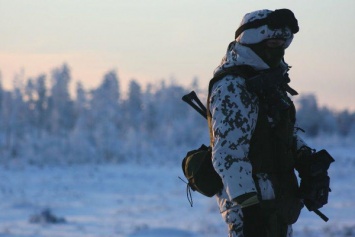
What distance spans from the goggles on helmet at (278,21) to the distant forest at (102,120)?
5577 cm

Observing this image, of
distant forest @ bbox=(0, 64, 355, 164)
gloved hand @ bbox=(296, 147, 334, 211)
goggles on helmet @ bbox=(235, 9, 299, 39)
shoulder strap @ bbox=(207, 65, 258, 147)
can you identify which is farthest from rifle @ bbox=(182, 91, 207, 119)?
distant forest @ bbox=(0, 64, 355, 164)

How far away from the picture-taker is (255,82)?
3.27 m

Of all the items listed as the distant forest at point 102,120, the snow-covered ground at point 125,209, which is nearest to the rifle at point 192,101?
the snow-covered ground at point 125,209

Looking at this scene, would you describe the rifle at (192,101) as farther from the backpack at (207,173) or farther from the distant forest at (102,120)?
the distant forest at (102,120)

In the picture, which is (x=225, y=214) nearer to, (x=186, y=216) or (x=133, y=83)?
(x=186, y=216)

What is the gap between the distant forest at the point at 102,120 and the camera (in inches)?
2645

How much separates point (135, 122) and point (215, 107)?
8262cm

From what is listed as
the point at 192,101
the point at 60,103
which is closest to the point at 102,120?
the point at 60,103

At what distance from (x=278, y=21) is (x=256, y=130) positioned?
0.53 metres

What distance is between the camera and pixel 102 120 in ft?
251

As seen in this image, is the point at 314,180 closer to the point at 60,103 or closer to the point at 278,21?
the point at 278,21

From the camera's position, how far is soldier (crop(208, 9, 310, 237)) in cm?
322

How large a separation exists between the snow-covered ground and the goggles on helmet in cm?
762

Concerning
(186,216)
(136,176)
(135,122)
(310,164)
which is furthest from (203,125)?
(310,164)
